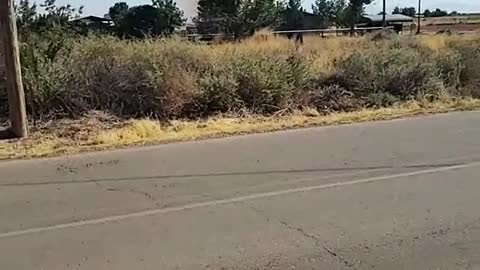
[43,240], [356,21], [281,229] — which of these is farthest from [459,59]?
[356,21]

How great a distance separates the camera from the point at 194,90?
43.7 feet

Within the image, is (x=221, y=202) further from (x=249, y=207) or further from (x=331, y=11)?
(x=331, y=11)

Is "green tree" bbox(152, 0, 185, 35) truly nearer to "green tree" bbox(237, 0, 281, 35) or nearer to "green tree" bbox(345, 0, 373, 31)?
"green tree" bbox(237, 0, 281, 35)

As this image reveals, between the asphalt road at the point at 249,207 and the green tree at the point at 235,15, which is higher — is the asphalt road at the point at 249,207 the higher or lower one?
the lower one

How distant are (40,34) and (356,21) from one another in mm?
44182

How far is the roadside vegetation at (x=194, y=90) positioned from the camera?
1165 centimetres

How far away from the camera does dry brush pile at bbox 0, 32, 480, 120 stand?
12547 mm

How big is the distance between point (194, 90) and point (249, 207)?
713cm

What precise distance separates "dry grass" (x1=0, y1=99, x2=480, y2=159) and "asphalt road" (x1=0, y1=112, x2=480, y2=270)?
2.37ft

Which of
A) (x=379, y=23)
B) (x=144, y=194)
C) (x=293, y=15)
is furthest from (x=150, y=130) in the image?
(x=379, y=23)

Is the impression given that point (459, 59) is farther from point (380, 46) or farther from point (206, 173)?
point (206, 173)

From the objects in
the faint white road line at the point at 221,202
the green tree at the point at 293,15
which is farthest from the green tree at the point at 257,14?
the faint white road line at the point at 221,202

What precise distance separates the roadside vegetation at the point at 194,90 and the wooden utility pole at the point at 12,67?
396 millimetres

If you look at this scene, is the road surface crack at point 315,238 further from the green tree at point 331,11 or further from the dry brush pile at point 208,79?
the green tree at point 331,11
